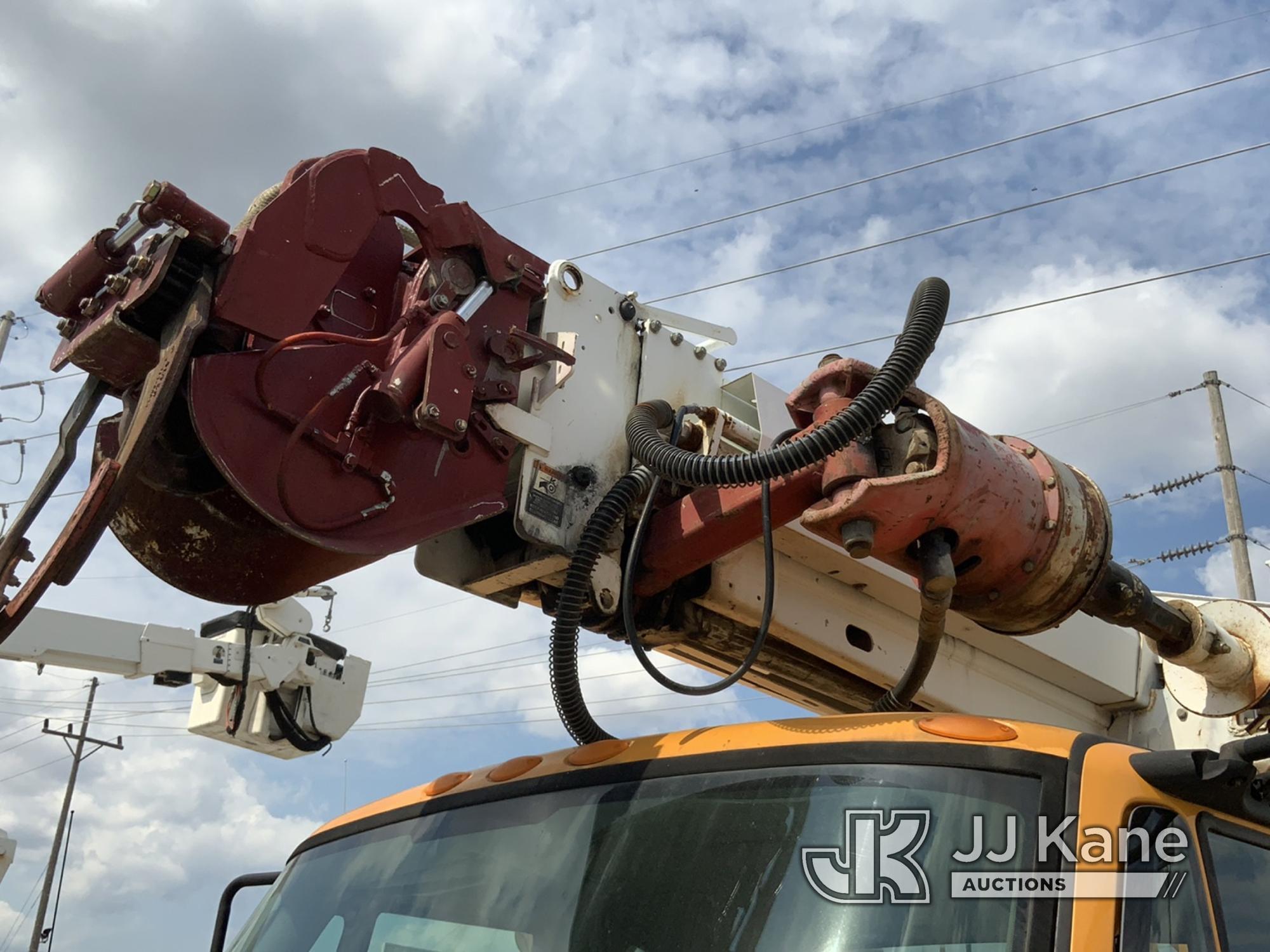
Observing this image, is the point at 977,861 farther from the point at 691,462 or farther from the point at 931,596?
the point at 691,462

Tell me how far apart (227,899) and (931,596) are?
Answer: 195 cm

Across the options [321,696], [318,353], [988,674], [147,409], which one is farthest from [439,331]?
[321,696]

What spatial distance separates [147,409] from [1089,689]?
3.11 metres

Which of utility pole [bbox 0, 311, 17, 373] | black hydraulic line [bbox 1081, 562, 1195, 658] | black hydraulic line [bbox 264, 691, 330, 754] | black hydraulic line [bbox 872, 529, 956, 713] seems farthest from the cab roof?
utility pole [bbox 0, 311, 17, 373]

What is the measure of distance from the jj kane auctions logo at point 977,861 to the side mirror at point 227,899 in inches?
66.5

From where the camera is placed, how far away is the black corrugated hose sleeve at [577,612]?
2914 mm

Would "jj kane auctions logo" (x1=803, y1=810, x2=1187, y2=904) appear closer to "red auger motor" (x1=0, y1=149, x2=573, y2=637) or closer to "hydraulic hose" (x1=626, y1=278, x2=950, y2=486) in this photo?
"hydraulic hose" (x1=626, y1=278, x2=950, y2=486)

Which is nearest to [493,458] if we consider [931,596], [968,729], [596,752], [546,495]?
[546,495]

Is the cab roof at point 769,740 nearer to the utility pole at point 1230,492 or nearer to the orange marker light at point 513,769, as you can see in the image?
the orange marker light at point 513,769

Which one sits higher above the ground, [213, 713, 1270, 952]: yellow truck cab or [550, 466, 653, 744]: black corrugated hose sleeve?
[550, 466, 653, 744]: black corrugated hose sleeve

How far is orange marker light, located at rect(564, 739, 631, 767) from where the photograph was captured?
2569mm

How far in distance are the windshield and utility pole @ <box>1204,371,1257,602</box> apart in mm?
16614

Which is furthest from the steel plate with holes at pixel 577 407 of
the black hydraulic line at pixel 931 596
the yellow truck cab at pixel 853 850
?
the black hydraulic line at pixel 931 596

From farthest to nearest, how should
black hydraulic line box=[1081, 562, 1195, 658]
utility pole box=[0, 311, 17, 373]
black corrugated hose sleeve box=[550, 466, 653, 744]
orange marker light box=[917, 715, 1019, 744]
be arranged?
utility pole box=[0, 311, 17, 373] < black hydraulic line box=[1081, 562, 1195, 658] < black corrugated hose sleeve box=[550, 466, 653, 744] < orange marker light box=[917, 715, 1019, 744]
